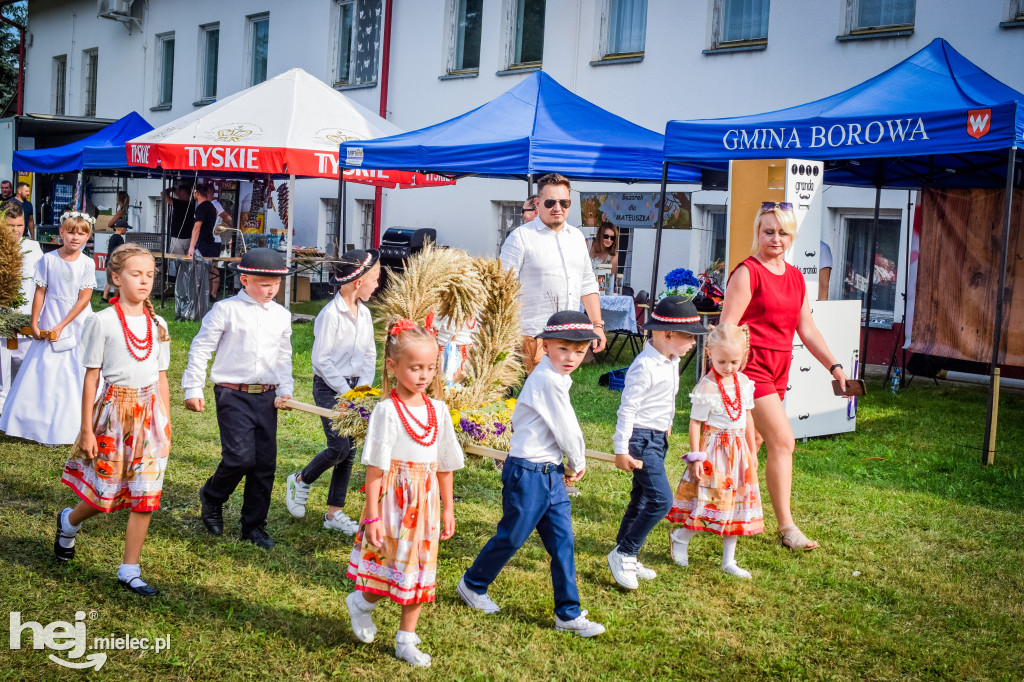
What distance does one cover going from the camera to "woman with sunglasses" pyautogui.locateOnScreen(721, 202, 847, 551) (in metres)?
5.50

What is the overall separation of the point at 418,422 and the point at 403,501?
13.1 inches

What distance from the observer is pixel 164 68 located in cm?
2684

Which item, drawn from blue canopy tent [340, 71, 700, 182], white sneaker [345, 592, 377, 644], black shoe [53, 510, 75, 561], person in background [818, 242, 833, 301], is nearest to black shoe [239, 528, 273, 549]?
black shoe [53, 510, 75, 561]

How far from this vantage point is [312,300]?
20.6m

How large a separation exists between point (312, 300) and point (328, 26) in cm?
615

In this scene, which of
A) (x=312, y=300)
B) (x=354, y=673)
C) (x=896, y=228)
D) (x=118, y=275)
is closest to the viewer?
(x=354, y=673)

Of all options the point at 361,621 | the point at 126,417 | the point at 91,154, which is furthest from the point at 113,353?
the point at 91,154

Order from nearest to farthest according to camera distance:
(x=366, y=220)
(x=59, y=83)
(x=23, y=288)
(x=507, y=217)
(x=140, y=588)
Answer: (x=140, y=588)
(x=23, y=288)
(x=507, y=217)
(x=366, y=220)
(x=59, y=83)

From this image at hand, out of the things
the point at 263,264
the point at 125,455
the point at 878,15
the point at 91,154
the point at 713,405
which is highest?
the point at 878,15

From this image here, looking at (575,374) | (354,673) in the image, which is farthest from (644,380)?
(575,374)

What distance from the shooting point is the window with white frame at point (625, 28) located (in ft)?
53.6

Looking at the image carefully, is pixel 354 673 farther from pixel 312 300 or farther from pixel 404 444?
pixel 312 300

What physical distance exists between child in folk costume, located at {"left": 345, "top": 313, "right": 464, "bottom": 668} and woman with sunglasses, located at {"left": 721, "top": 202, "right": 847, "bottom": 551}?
7.05 ft

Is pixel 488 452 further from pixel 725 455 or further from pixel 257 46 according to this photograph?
pixel 257 46
